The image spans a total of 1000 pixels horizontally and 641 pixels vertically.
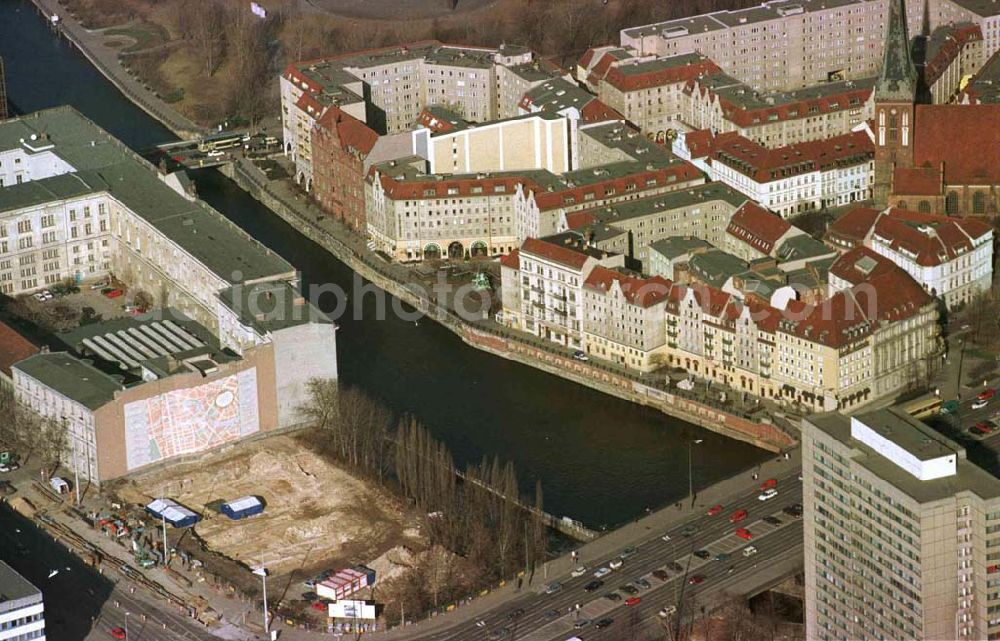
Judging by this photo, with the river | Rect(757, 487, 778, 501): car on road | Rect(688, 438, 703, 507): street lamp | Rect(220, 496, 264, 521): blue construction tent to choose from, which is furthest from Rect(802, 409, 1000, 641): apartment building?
Rect(220, 496, 264, 521): blue construction tent

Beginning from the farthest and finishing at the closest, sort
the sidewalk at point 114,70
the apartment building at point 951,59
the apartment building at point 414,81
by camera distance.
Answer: the sidewalk at point 114,70, the apartment building at point 951,59, the apartment building at point 414,81

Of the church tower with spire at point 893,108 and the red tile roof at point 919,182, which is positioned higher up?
the church tower with spire at point 893,108

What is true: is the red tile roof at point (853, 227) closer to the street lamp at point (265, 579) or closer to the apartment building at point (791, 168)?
the apartment building at point (791, 168)

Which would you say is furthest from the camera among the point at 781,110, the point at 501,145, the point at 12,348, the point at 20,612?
the point at 781,110

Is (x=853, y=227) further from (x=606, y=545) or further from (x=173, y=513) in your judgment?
(x=173, y=513)

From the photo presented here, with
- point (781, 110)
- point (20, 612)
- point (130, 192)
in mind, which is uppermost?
point (781, 110)

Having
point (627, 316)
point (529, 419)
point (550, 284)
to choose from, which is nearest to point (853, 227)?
point (627, 316)

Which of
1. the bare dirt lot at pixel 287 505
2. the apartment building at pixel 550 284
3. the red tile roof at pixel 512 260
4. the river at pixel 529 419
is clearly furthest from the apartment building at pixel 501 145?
the bare dirt lot at pixel 287 505

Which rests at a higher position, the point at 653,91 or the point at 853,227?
the point at 653,91
